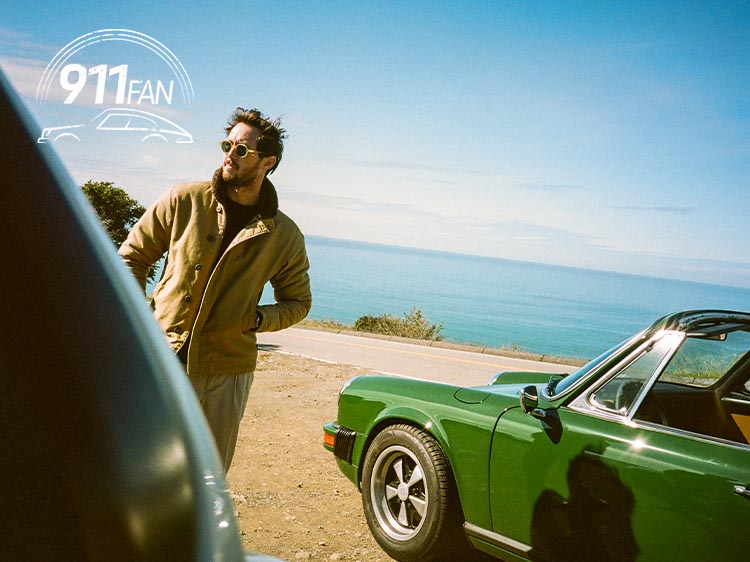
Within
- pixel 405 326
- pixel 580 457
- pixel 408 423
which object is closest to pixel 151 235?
pixel 408 423

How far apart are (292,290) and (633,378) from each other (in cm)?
184

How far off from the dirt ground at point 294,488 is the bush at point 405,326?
11.9m

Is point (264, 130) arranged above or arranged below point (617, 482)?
above

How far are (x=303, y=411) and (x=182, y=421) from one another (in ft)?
22.2

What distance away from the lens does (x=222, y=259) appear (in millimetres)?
2988

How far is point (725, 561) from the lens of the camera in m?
2.34

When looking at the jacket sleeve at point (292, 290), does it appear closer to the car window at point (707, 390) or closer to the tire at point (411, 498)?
the tire at point (411, 498)

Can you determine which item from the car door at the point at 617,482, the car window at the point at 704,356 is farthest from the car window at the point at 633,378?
the car window at the point at 704,356

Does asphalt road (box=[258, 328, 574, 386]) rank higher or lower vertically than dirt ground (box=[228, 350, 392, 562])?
higher

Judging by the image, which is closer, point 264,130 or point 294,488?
point 264,130

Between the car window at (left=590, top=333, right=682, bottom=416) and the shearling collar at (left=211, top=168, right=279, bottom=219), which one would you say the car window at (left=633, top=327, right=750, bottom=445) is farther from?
the shearling collar at (left=211, top=168, right=279, bottom=219)

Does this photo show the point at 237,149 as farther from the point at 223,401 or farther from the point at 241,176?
the point at 223,401

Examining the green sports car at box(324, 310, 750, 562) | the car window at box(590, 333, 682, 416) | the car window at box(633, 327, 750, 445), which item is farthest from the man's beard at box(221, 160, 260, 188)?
the car window at box(633, 327, 750, 445)

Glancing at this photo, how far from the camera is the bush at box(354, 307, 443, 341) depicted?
19812mm
